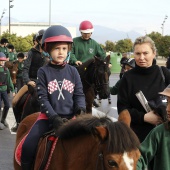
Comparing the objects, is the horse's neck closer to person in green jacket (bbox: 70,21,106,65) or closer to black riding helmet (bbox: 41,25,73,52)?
black riding helmet (bbox: 41,25,73,52)

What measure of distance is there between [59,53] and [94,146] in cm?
128

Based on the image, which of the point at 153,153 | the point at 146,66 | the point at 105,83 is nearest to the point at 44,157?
the point at 153,153

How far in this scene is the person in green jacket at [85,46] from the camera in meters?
9.48

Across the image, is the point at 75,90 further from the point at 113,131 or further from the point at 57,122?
the point at 113,131

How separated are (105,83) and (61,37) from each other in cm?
520

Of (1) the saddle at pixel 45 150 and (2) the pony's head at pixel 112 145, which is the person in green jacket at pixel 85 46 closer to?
(1) the saddle at pixel 45 150

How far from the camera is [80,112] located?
4.32 metres

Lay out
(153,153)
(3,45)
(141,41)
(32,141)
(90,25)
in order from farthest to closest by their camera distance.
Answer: (3,45)
(90,25)
(141,41)
(32,141)
(153,153)

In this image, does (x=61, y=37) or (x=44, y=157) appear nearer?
(x=44, y=157)

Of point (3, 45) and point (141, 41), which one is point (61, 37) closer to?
point (141, 41)

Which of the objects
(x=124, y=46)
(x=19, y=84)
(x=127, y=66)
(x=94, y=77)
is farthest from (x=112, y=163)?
(x=124, y=46)

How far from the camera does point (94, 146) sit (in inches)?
138

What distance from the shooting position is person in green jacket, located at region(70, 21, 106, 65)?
9.48 metres

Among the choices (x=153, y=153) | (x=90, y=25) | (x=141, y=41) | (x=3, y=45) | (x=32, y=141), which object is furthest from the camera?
(x=3, y=45)
